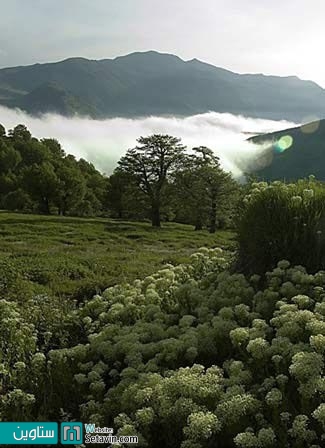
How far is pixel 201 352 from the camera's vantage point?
23.1ft

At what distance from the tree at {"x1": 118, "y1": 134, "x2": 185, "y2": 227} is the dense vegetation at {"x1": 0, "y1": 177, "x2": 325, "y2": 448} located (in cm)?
4867

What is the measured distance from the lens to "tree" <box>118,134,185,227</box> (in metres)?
60.1

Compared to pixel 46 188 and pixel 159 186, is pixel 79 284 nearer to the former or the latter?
pixel 159 186

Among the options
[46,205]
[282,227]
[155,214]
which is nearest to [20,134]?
[46,205]

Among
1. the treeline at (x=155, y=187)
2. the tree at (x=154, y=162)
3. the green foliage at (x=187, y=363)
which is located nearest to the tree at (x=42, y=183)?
the treeline at (x=155, y=187)

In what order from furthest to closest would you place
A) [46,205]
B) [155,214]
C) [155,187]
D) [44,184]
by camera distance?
[46,205] → [44,184] → [155,187] → [155,214]

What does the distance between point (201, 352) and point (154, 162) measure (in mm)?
53709

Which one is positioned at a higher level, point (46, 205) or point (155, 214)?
point (46, 205)

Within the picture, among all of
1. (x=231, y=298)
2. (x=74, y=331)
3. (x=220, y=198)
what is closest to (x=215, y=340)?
(x=231, y=298)

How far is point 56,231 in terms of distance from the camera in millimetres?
36625

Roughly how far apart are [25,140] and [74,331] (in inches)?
3622

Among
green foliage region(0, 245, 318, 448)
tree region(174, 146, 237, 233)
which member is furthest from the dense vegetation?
tree region(174, 146, 237, 233)

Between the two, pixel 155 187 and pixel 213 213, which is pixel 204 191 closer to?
pixel 213 213

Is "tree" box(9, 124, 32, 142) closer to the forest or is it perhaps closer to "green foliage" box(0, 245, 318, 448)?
the forest
